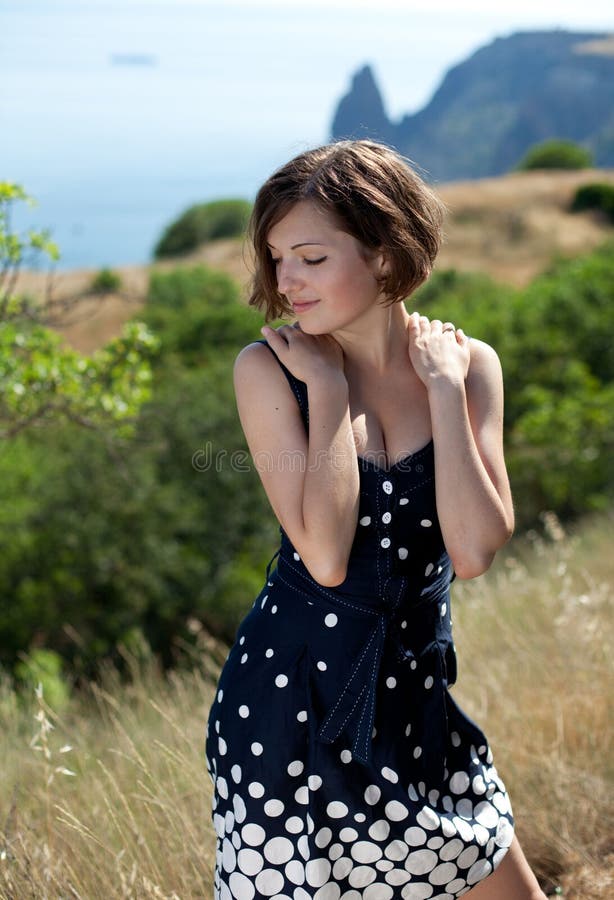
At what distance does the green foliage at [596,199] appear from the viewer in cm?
4391

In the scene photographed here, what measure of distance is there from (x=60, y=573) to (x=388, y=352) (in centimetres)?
958

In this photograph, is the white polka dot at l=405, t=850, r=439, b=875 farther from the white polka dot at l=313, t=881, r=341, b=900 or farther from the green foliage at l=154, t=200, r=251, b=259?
the green foliage at l=154, t=200, r=251, b=259

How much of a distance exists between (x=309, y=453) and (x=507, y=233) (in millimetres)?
42717

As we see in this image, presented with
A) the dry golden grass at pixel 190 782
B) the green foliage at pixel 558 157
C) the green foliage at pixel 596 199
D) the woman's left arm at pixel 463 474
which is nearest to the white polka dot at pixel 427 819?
the woman's left arm at pixel 463 474

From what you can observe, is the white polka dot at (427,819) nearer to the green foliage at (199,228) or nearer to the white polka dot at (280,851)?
the white polka dot at (280,851)

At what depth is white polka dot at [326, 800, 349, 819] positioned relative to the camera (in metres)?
1.80

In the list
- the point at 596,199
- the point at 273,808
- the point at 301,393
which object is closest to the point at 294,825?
the point at 273,808

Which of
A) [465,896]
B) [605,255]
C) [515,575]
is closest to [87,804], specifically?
[465,896]

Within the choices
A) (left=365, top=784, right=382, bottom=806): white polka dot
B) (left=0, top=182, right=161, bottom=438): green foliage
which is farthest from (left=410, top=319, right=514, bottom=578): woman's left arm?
(left=0, top=182, right=161, bottom=438): green foliage

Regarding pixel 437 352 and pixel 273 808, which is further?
pixel 437 352

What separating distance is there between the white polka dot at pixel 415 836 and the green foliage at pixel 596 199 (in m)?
44.9

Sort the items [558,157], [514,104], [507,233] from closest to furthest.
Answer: [507,233] < [558,157] < [514,104]

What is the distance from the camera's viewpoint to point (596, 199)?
44.2m

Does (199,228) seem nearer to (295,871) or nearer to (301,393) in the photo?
(301,393)
